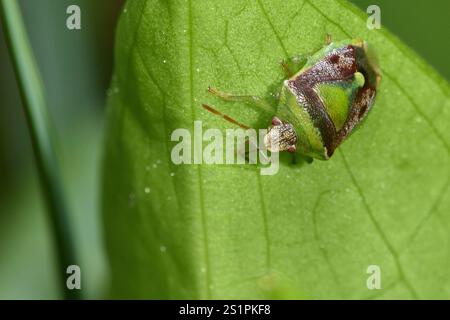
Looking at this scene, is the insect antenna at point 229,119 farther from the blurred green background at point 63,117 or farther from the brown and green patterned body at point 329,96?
the blurred green background at point 63,117

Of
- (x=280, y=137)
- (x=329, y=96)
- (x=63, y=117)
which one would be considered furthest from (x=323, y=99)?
(x=63, y=117)

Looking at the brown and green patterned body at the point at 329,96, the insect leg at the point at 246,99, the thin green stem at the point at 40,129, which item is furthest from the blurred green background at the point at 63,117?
the insect leg at the point at 246,99

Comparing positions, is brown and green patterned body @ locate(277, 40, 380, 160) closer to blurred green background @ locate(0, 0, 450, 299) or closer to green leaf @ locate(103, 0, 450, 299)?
green leaf @ locate(103, 0, 450, 299)

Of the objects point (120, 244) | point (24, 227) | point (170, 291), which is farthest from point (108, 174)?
point (24, 227)

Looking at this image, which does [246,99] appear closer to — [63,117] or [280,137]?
[280,137]

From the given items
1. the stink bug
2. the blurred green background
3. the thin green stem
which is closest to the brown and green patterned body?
the stink bug

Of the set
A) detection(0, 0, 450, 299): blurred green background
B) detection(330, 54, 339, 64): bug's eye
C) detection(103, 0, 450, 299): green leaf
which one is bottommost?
detection(103, 0, 450, 299): green leaf
